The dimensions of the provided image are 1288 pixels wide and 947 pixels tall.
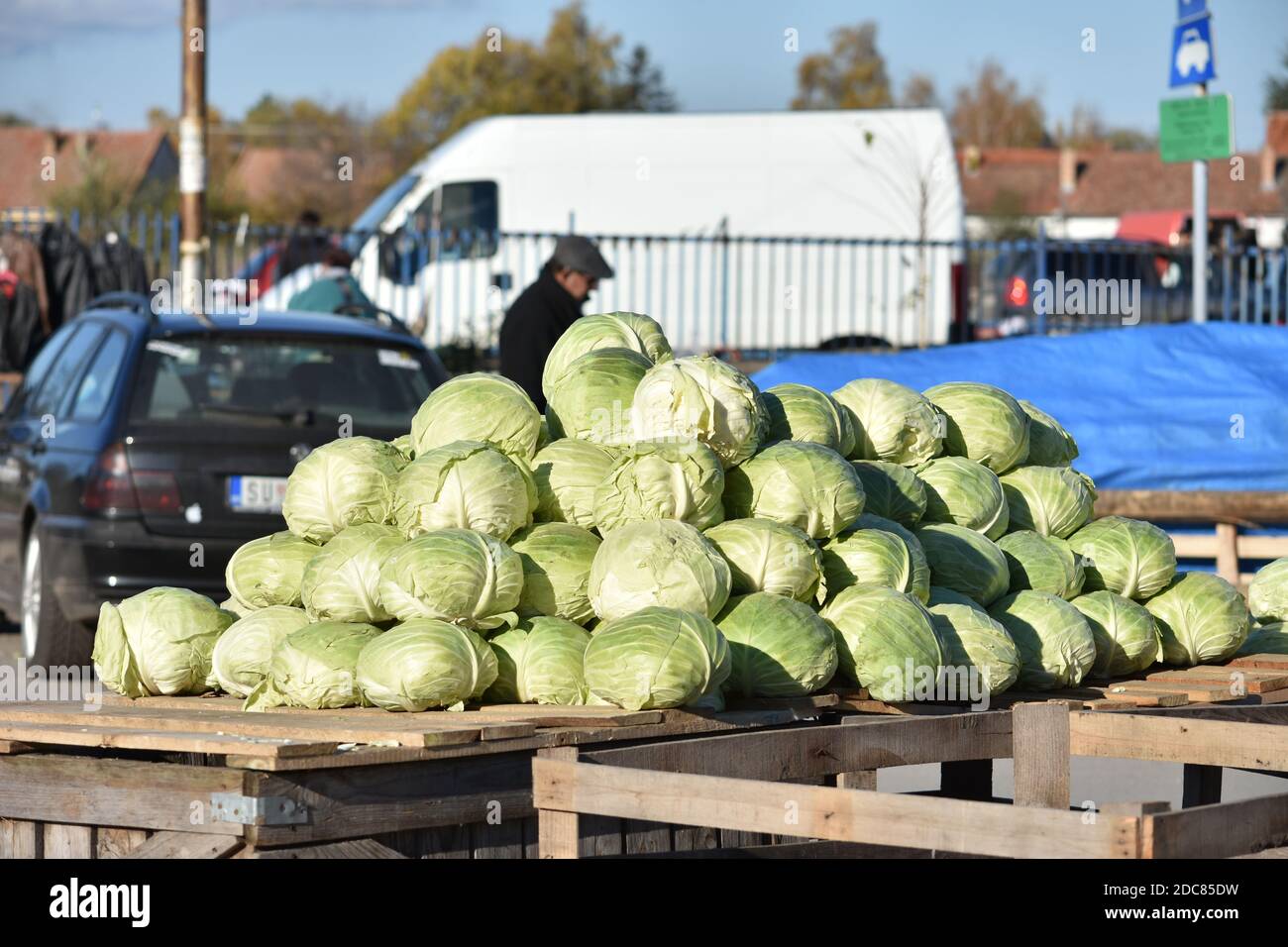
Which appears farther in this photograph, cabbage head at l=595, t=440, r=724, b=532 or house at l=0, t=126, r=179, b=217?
house at l=0, t=126, r=179, b=217

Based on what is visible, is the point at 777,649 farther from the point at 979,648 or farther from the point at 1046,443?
the point at 1046,443

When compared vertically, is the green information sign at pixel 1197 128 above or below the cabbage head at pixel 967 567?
above

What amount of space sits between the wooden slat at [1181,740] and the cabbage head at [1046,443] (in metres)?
1.49

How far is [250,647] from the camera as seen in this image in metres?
4.16

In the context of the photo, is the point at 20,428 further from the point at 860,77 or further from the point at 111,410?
the point at 860,77

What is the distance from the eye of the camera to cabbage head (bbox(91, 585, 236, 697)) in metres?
4.31

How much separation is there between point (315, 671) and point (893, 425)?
1.87 m

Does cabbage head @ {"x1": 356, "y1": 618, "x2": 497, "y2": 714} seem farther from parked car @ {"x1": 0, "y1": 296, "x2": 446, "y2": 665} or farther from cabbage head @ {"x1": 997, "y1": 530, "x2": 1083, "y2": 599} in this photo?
parked car @ {"x1": 0, "y1": 296, "x2": 446, "y2": 665}

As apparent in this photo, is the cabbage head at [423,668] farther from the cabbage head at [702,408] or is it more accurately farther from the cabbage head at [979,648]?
the cabbage head at [979,648]

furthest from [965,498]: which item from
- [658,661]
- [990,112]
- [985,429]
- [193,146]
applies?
[990,112]

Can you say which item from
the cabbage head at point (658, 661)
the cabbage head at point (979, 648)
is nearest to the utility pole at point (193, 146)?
the cabbage head at point (979, 648)

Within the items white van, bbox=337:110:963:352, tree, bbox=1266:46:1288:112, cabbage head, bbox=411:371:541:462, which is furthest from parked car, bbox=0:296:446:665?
tree, bbox=1266:46:1288:112

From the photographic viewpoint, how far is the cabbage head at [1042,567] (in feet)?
15.4

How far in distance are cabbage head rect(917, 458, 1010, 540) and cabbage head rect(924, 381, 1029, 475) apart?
0.68ft
